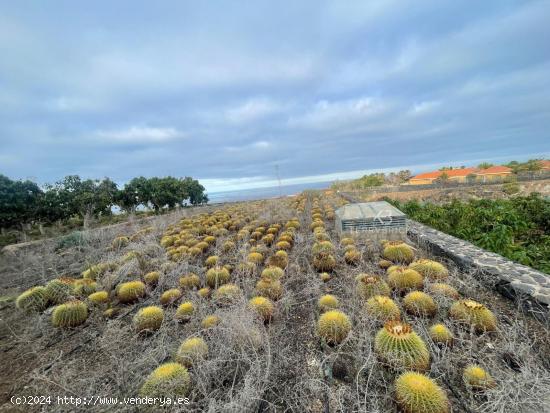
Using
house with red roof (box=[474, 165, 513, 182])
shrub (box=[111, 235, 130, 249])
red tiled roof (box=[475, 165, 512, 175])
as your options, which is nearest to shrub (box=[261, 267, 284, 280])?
shrub (box=[111, 235, 130, 249])

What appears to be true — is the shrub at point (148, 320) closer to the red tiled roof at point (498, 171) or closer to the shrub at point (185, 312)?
the shrub at point (185, 312)

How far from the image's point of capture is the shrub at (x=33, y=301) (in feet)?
15.6

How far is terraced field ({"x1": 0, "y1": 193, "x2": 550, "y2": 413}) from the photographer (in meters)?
2.30

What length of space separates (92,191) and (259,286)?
2226 centimetres

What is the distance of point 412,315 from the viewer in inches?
137

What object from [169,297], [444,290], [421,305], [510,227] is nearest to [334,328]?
[421,305]

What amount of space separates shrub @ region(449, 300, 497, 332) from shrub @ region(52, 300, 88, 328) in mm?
→ 5173

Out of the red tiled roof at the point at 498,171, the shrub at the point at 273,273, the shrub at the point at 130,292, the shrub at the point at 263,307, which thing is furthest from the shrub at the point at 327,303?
the red tiled roof at the point at 498,171

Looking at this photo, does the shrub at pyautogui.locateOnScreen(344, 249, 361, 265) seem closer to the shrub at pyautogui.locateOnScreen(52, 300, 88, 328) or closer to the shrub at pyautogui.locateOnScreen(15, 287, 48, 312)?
the shrub at pyautogui.locateOnScreen(52, 300, 88, 328)

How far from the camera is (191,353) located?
280 centimetres

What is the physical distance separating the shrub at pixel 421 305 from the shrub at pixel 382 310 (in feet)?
0.70

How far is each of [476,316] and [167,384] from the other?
3258 mm

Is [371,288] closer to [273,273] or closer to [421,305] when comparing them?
[421,305]

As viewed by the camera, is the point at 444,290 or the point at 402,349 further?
the point at 444,290
